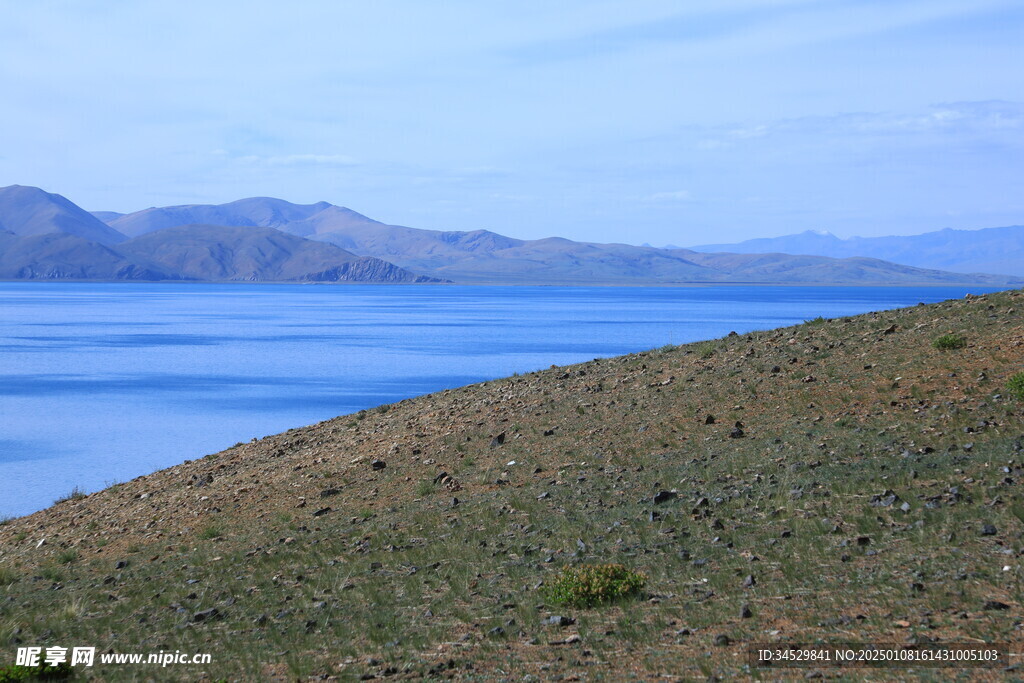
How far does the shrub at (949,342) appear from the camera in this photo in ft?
61.8

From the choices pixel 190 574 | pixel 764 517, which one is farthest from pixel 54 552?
pixel 764 517

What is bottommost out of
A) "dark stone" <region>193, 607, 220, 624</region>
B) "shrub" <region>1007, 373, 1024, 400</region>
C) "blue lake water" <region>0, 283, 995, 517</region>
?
"blue lake water" <region>0, 283, 995, 517</region>

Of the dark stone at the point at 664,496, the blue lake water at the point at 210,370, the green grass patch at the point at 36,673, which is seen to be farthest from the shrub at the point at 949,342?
the blue lake water at the point at 210,370

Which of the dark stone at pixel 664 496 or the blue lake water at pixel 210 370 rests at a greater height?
Result: the dark stone at pixel 664 496

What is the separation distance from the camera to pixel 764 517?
465 inches

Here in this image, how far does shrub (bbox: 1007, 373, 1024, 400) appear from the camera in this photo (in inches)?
594

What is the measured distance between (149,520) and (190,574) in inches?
190

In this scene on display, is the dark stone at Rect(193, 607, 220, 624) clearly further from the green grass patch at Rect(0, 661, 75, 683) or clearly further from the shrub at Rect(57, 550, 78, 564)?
the shrub at Rect(57, 550, 78, 564)

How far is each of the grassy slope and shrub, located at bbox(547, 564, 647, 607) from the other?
6.8 inches

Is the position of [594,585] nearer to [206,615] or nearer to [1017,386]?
[206,615]

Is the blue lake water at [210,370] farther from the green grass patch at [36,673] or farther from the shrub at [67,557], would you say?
the green grass patch at [36,673]

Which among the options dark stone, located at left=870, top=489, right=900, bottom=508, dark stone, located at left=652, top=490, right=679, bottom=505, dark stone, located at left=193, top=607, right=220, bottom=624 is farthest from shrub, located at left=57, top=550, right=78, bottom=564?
dark stone, located at left=870, top=489, right=900, bottom=508

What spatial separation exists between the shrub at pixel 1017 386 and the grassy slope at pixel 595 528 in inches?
10.4

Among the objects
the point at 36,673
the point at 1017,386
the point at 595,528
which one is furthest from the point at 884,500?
the point at 36,673
